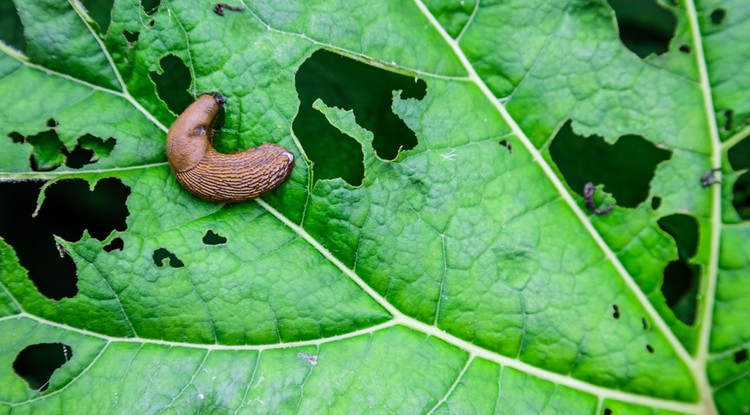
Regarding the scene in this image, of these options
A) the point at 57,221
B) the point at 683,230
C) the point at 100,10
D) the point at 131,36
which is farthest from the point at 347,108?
the point at 683,230

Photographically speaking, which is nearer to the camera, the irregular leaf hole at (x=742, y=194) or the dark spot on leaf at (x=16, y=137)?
the dark spot on leaf at (x=16, y=137)

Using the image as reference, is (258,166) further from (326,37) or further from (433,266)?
(433,266)

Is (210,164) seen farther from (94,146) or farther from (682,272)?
(682,272)

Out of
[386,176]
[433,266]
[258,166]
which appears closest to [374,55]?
[386,176]

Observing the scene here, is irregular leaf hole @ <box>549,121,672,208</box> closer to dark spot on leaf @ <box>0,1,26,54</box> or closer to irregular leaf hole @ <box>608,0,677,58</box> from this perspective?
irregular leaf hole @ <box>608,0,677,58</box>

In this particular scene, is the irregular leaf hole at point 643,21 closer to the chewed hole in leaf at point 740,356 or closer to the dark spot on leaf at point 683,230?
the dark spot on leaf at point 683,230

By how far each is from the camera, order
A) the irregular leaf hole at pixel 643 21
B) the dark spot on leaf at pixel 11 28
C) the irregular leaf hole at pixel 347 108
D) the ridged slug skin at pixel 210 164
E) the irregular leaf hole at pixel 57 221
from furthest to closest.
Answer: the irregular leaf hole at pixel 643 21 → the dark spot on leaf at pixel 11 28 → the irregular leaf hole at pixel 347 108 → the irregular leaf hole at pixel 57 221 → the ridged slug skin at pixel 210 164

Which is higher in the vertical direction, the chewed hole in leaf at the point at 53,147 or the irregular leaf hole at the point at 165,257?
the chewed hole in leaf at the point at 53,147

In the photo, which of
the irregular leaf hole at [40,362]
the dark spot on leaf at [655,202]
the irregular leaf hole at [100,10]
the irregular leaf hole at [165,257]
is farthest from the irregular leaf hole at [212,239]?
the dark spot on leaf at [655,202]
